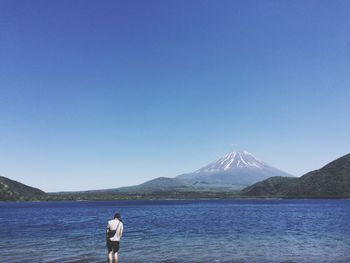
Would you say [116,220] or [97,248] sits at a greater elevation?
[116,220]

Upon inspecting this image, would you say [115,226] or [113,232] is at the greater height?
[115,226]

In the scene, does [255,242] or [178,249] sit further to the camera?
[255,242]

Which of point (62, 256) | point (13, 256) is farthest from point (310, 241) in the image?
point (13, 256)

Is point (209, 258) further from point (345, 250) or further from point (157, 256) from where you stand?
point (345, 250)

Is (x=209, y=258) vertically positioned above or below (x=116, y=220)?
below

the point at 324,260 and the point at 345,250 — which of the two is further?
the point at 345,250

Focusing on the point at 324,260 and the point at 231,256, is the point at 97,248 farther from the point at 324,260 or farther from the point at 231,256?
the point at 324,260

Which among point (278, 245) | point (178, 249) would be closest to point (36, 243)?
point (178, 249)

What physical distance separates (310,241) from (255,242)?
5791mm

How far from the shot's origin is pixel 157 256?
3006cm

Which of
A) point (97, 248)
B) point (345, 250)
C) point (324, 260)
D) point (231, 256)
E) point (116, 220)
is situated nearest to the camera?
point (116, 220)

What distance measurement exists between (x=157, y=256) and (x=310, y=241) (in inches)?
690

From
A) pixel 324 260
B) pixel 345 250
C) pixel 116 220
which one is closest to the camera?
pixel 116 220

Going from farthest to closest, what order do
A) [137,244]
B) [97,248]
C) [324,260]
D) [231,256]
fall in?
[137,244], [97,248], [231,256], [324,260]
